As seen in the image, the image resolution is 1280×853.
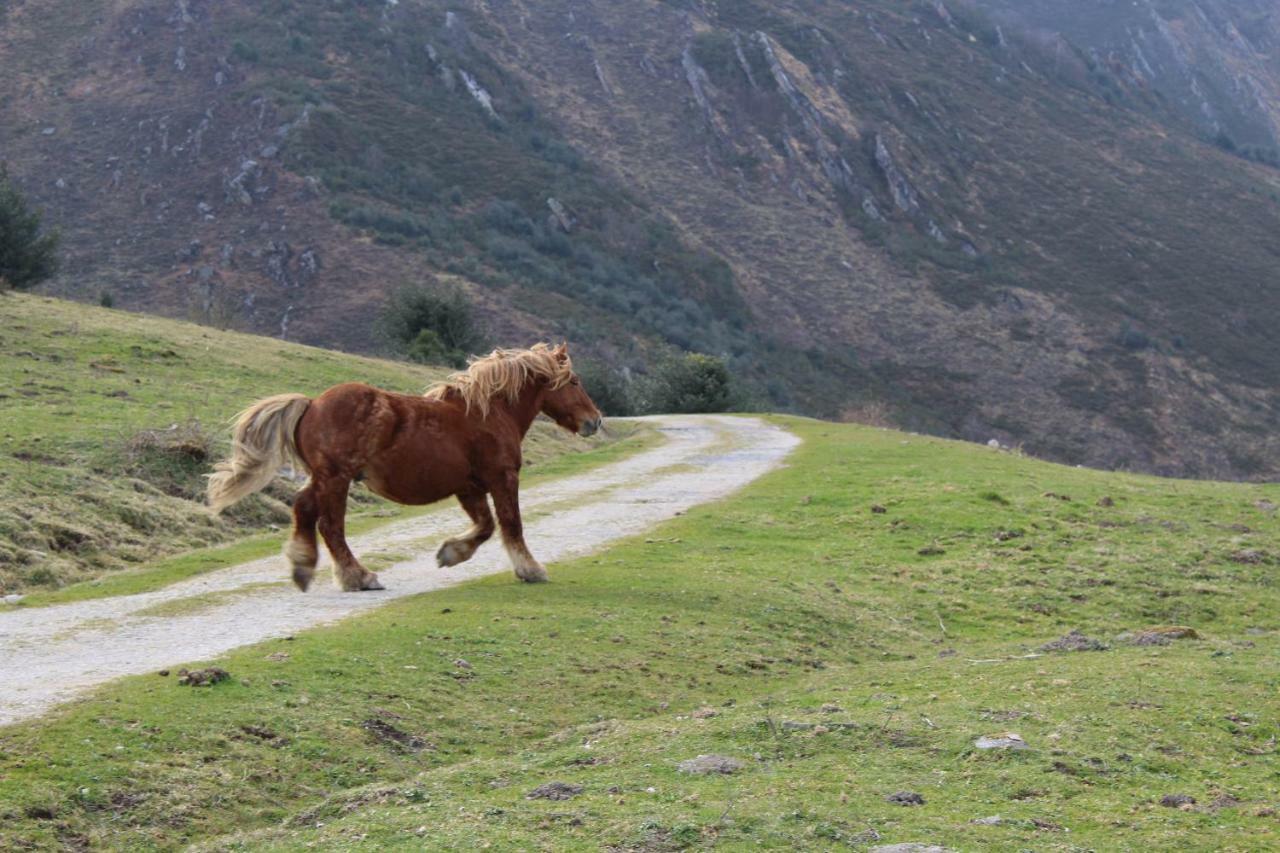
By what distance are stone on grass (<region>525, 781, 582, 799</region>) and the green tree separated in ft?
129

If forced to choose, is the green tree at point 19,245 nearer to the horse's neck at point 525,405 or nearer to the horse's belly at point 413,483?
the horse's neck at point 525,405

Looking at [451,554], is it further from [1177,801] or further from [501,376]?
[1177,801]

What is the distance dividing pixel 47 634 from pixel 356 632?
8.18 ft

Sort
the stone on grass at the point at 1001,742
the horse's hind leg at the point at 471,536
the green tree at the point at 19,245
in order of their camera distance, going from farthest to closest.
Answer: the green tree at the point at 19,245
the horse's hind leg at the point at 471,536
the stone on grass at the point at 1001,742

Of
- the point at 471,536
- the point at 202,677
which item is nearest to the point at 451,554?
the point at 471,536

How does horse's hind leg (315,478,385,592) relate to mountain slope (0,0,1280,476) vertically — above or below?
below

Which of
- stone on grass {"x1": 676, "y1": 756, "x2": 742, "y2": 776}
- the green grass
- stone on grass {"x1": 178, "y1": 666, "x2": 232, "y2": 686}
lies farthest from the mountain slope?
stone on grass {"x1": 676, "y1": 756, "x2": 742, "y2": 776}

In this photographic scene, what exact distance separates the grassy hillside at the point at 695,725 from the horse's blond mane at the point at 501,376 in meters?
2.06

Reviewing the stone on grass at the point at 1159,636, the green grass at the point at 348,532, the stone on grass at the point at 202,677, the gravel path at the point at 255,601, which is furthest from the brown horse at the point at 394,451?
A: the stone on grass at the point at 1159,636

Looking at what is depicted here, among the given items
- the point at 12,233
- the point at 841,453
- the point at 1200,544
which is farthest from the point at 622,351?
the point at 1200,544

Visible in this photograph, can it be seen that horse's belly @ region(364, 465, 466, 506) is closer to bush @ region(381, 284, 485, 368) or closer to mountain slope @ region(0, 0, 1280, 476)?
bush @ region(381, 284, 485, 368)

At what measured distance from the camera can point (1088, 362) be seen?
8538cm

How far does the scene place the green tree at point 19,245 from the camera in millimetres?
42875

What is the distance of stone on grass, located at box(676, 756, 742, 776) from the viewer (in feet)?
28.0
